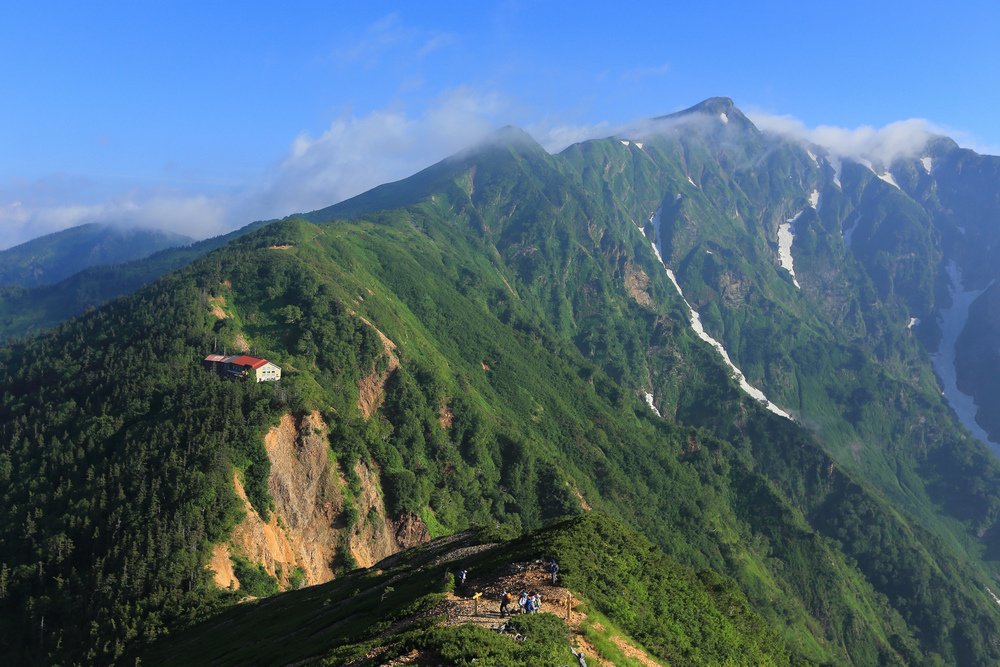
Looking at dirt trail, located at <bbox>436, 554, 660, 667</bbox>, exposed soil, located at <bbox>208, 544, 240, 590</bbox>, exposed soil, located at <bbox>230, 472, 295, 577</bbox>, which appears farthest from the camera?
exposed soil, located at <bbox>230, 472, 295, 577</bbox>

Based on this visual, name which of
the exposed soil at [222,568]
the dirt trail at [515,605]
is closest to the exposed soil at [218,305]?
the exposed soil at [222,568]

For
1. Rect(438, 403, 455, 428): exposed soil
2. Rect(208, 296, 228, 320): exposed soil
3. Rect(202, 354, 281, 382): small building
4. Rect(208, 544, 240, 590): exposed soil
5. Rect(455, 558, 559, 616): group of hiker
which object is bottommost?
Rect(438, 403, 455, 428): exposed soil

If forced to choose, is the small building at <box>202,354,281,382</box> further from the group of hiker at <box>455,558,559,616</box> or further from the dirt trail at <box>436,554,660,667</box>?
the group of hiker at <box>455,558,559,616</box>

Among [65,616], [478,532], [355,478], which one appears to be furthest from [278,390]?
[478,532]

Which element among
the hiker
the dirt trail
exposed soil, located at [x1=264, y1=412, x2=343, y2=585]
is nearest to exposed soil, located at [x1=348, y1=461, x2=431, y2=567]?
exposed soil, located at [x1=264, y1=412, x2=343, y2=585]

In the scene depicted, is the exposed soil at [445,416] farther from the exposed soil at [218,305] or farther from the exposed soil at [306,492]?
the exposed soil at [218,305]

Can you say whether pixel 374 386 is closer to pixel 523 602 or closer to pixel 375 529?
pixel 375 529
